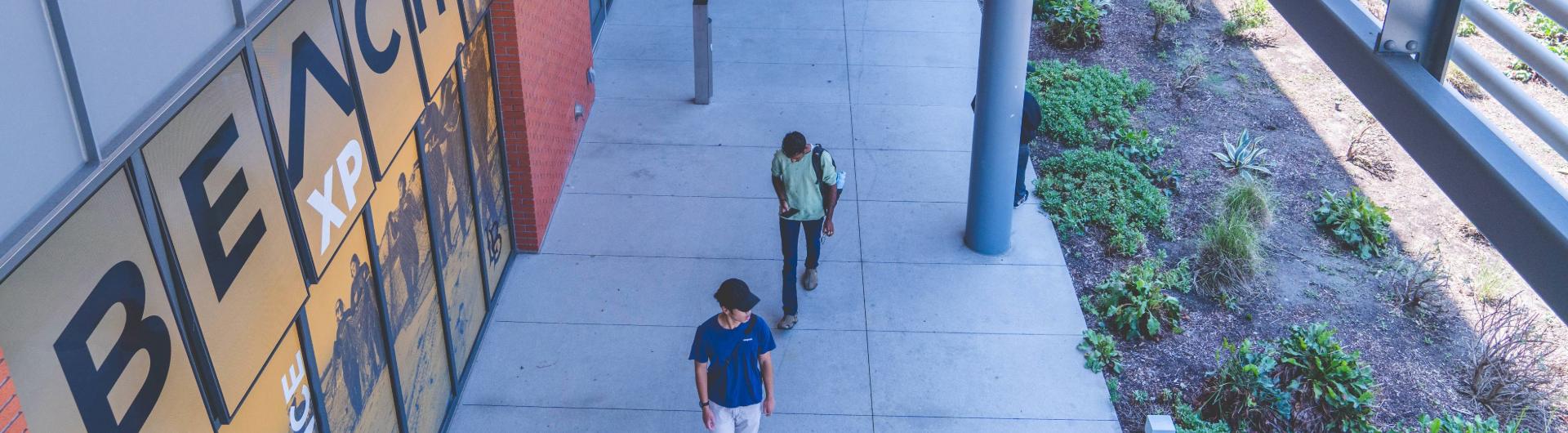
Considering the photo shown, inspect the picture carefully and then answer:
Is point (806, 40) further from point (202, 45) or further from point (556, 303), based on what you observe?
point (202, 45)

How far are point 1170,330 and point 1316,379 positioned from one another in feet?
4.06

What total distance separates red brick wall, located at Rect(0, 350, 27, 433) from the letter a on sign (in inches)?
71.8

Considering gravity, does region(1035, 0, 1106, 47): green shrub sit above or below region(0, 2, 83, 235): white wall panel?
below

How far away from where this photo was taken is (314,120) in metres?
5.43

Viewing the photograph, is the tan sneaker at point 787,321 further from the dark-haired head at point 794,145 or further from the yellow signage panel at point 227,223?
the yellow signage panel at point 227,223

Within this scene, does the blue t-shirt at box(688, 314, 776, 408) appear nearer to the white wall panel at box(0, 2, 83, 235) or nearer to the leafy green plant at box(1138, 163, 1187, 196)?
the white wall panel at box(0, 2, 83, 235)

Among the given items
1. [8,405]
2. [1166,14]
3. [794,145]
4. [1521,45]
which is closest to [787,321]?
[794,145]

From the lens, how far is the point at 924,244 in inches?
424

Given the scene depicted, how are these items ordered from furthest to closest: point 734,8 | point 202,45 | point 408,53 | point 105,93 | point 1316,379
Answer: point 734,8 < point 1316,379 < point 408,53 < point 202,45 < point 105,93

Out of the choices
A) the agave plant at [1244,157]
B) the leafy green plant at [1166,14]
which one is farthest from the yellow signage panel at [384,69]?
the leafy green plant at [1166,14]

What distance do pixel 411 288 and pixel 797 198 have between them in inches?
110

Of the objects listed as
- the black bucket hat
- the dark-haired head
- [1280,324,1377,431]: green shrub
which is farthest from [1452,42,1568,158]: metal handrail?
the dark-haired head

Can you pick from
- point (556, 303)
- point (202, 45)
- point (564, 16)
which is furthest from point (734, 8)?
point (202, 45)

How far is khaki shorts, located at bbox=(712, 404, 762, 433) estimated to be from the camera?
23.2 feet
